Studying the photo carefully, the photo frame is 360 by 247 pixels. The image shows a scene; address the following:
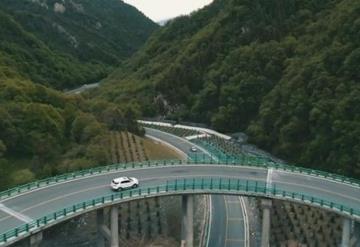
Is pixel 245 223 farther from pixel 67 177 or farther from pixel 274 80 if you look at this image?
pixel 274 80

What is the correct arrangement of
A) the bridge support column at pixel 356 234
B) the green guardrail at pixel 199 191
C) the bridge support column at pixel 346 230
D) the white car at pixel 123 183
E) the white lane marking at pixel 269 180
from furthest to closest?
the white lane marking at pixel 269 180
the white car at pixel 123 183
the bridge support column at pixel 356 234
the bridge support column at pixel 346 230
the green guardrail at pixel 199 191

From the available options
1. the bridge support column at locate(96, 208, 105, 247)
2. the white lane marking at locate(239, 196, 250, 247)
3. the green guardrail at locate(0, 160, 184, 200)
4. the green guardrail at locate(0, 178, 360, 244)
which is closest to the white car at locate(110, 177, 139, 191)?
the green guardrail at locate(0, 178, 360, 244)

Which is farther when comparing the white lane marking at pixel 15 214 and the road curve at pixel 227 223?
the road curve at pixel 227 223

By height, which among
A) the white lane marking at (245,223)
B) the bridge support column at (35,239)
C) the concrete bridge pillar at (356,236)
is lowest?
the white lane marking at (245,223)

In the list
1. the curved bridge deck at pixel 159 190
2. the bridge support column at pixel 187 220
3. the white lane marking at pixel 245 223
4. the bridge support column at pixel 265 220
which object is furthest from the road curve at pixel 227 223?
the curved bridge deck at pixel 159 190

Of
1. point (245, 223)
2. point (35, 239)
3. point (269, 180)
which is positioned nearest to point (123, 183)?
point (35, 239)

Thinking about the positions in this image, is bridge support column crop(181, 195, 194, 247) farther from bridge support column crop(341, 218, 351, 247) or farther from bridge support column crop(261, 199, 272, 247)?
→ bridge support column crop(341, 218, 351, 247)

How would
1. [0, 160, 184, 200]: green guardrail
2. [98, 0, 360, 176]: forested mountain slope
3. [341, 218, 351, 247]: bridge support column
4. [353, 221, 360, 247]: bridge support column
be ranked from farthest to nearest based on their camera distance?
[98, 0, 360, 176]: forested mountain slope
[353, 221, 360, 247]: bridge support column
[0, 160, 184, 200]: green guardrail
[341, 218, 351, 247]: bridge support column

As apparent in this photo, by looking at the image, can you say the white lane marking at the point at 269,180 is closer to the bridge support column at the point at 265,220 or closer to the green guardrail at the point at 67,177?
the bridge support column at the point at 265,220
